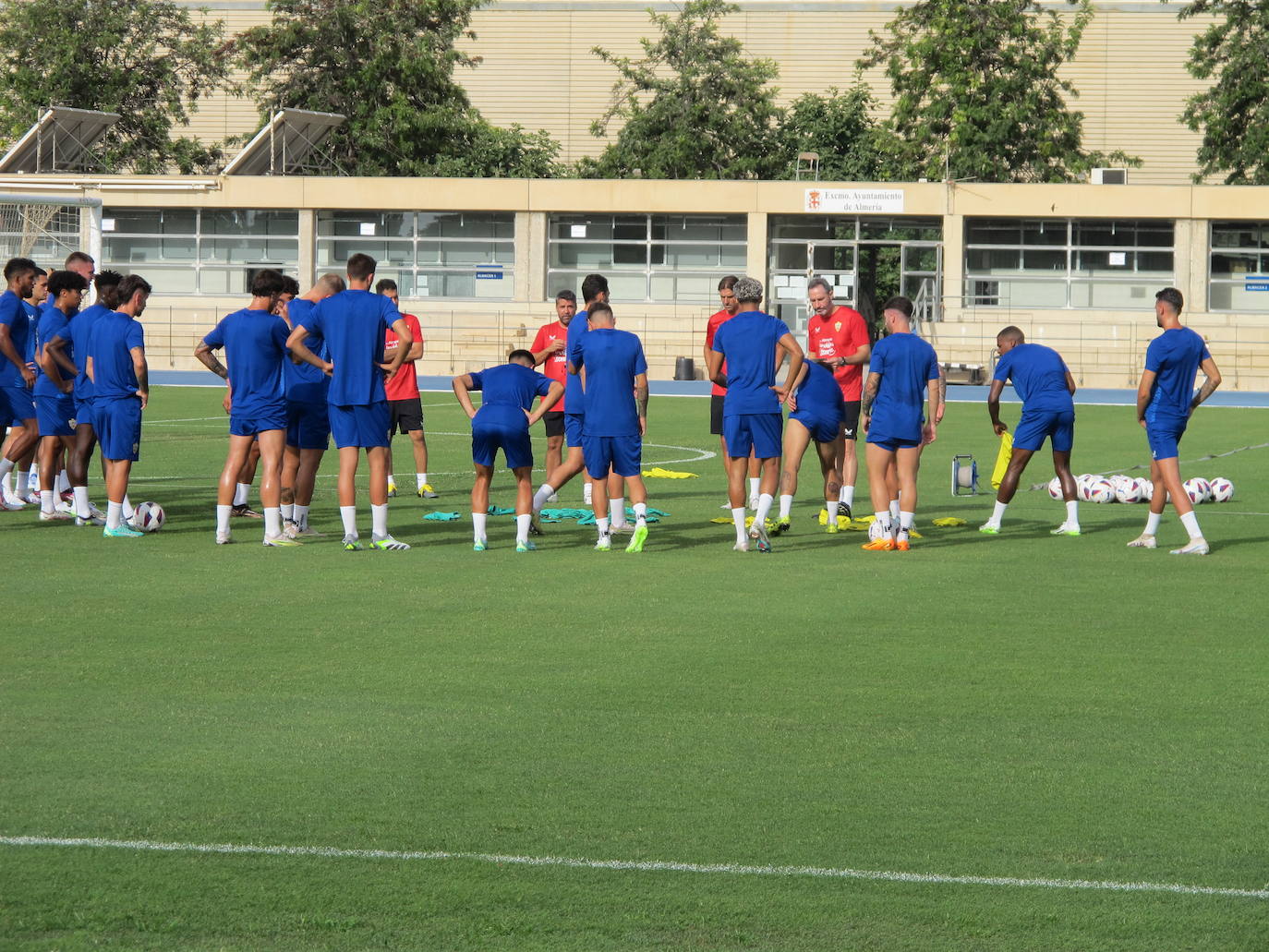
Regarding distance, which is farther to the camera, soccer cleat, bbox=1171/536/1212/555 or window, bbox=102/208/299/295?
window, bbox=102/208/299/295

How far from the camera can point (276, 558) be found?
41.4ft

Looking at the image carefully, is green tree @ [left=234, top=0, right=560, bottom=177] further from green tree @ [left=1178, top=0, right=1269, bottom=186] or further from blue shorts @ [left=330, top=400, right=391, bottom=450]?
blue shorts @ [left=330, top=400, right=391, bottom=450]

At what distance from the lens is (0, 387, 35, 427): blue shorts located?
1491cm

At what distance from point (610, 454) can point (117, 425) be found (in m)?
3.84

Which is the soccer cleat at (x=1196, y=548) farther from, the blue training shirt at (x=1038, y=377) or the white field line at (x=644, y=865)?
the white field line at (x=644, y=865)

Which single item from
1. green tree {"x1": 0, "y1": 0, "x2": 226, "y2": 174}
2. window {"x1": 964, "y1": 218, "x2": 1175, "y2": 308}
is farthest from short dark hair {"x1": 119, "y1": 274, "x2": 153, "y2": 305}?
green tree {"x1": 0, "y1": 0, "x2": 226, "y2": 174}

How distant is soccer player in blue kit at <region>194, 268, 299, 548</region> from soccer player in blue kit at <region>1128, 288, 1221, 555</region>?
255 inches

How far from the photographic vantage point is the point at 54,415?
1473 centimetres

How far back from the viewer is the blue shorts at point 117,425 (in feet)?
44.9

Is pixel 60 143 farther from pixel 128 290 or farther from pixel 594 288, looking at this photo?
pixel 594 288

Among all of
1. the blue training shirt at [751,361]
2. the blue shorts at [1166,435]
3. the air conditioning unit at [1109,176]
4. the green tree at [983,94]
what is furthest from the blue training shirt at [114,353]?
the green tree at [983,94]

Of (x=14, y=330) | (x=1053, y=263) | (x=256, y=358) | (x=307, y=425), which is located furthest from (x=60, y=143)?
(x=256, y=358)

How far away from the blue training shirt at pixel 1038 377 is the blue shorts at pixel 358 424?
17.0 ft

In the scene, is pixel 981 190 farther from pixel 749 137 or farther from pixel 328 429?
pixel 328 429
